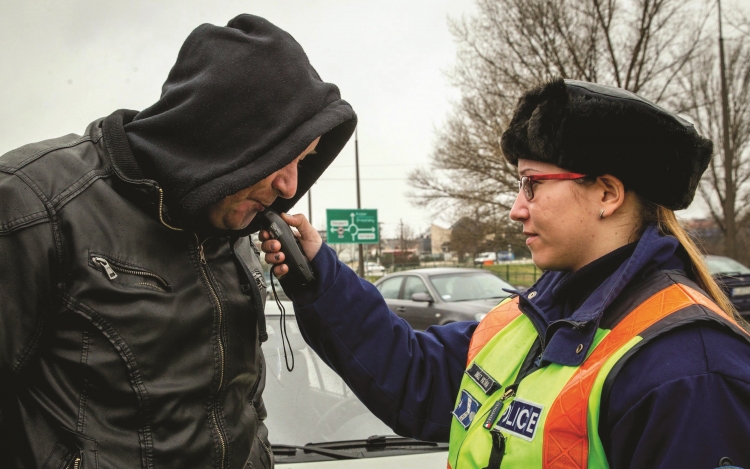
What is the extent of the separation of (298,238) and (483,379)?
72 cm

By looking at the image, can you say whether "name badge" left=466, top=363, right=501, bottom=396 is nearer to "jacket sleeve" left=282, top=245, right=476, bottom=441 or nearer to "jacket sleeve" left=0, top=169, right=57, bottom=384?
"jacket sleeve" left=282, top=245, right=476, bottom=441

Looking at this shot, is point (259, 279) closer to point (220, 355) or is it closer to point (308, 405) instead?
point (220, 355)

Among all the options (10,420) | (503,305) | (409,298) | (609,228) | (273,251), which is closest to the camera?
(10,420)

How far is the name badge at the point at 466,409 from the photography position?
1613 mm

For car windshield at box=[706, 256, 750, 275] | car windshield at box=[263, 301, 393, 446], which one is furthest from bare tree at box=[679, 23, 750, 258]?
car windshield at box=[263, 301, 393, 446]

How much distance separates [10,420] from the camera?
133cm

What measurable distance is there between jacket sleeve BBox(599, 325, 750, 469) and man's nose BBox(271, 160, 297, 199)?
3.27ft

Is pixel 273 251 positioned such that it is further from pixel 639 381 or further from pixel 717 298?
pixel 717 298

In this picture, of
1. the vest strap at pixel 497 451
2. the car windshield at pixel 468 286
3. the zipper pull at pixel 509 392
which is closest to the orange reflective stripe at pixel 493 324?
the zipper pull at pixel 509 392

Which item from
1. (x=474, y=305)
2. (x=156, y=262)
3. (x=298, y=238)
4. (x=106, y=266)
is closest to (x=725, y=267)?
(x=474, y=305)

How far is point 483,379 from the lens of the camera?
64.6 inches

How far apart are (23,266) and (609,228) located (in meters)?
1.44

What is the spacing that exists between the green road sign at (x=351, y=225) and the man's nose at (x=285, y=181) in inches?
660

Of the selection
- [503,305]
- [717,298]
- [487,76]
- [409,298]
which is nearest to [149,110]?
[503,305]
